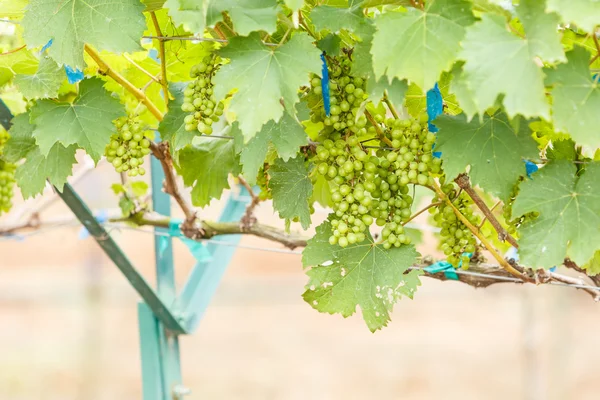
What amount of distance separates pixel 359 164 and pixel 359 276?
0.55ft

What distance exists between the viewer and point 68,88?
1321mm

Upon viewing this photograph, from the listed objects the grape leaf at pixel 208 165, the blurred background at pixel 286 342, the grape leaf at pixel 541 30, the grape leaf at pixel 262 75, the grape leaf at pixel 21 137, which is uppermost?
the grape leaf at pixel 541 30

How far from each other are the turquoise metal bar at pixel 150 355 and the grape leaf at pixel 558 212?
1101 millimetres

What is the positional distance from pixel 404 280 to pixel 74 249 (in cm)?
845

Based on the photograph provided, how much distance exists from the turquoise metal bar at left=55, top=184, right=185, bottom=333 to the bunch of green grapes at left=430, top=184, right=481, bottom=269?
28.5 inches

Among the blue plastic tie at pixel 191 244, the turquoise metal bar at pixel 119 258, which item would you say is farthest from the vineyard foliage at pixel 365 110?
the blue plastic tie at pixel 191 244

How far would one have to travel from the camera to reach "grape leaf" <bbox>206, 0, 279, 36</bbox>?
864 mm

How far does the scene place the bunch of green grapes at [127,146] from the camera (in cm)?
121

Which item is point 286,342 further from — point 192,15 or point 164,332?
point 192,15

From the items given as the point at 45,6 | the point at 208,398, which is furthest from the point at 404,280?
the point at 208,398

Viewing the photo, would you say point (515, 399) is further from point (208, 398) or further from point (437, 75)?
point (437, 75)

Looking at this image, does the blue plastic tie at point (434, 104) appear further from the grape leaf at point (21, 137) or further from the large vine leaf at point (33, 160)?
the grape leaf at point (21, 137)

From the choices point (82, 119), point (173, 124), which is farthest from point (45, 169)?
point (173, 124)

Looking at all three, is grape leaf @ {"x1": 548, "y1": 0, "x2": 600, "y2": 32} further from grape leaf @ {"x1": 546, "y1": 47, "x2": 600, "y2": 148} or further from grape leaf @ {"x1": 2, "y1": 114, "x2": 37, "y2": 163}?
grape leaf @ {"x1": 2, "y1": 114, "x2": 37, "y2": 163}
